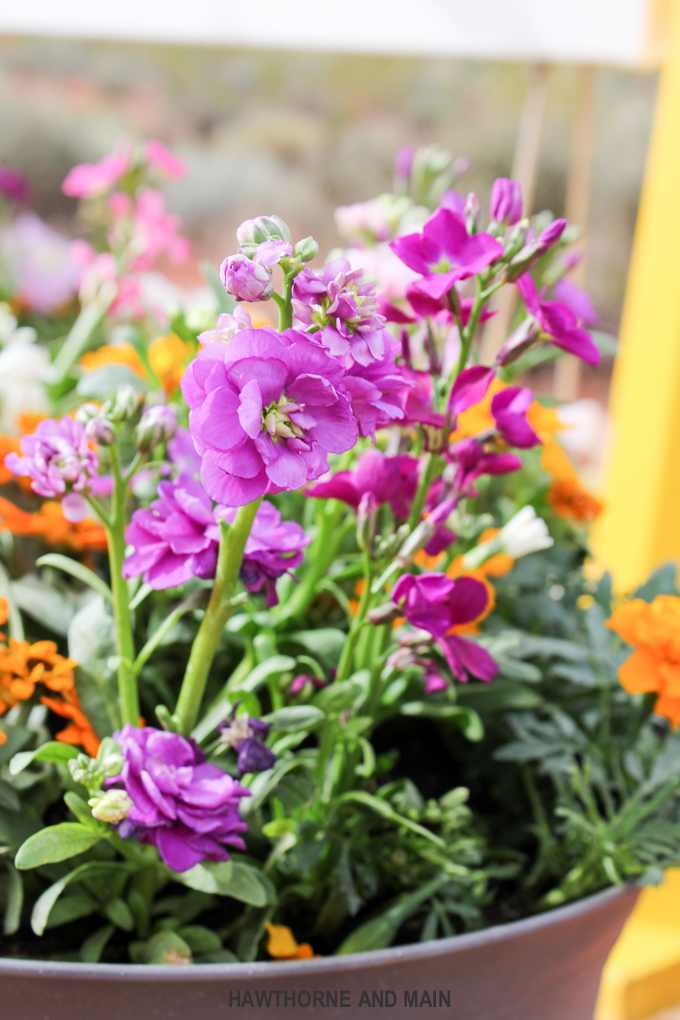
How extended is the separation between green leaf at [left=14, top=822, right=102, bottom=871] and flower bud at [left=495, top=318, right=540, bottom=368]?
30 cm

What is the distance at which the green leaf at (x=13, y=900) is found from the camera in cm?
41

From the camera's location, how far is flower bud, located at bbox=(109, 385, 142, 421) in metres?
0.39

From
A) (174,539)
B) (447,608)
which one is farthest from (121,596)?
(447,608)

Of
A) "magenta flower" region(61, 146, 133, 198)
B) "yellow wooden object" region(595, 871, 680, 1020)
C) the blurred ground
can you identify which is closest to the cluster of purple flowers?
"magenta flower" region(61, 146, 133, 198)

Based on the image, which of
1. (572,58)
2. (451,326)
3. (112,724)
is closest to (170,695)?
(112,724)

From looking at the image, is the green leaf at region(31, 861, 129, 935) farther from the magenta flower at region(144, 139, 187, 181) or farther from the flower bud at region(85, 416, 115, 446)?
the magenta flower at region(144, 139, 187, 181)

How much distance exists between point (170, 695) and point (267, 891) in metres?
0.13

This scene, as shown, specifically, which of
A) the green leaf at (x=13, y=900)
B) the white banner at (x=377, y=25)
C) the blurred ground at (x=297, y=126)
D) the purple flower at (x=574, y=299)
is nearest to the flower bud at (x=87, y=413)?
the green leaf at (x=13, y=900)

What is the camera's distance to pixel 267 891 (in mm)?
419

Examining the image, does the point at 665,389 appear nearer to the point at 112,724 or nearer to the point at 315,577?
the point at 315,577

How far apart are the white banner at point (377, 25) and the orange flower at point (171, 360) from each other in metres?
0.67

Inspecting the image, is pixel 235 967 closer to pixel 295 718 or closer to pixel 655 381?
pixel 295 718

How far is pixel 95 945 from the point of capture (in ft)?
1.40

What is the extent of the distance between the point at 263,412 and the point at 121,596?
0.15 m
